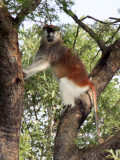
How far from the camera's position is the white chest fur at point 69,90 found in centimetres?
332

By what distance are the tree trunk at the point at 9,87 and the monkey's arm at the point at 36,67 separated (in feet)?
3.90

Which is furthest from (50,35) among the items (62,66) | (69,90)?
(69,90)

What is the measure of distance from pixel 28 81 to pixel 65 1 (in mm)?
1686

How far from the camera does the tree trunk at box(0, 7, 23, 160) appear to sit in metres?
2.03

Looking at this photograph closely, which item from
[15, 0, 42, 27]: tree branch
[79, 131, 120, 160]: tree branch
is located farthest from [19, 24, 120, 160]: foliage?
[15, 0, 42, 27]: tree branch

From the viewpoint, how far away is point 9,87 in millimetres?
2053

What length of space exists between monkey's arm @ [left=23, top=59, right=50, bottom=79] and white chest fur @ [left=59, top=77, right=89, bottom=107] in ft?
1.01

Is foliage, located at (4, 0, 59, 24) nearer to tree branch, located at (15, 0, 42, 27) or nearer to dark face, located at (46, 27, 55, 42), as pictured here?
tree branch, located at (15, 0, 42, 27)

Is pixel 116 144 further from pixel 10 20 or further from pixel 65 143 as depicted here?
pixel 10 20

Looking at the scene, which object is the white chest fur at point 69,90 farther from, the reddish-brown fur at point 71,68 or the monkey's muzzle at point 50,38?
the monkey's muzzle at point 50,38

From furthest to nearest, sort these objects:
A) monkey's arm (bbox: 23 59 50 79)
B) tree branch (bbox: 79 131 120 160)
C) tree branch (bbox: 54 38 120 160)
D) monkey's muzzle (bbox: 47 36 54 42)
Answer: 1. monkey's muzzle (bbox: 47 36 54 42)
2. monkey's arm (bbox: 23 59 50 79)
3. tree branch (bbox: 54 38 120 160)
4. tree branch (bbox: 79 131 120 160)

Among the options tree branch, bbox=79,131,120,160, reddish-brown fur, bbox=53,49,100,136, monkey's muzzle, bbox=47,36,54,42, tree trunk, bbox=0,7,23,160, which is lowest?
tree branch, bbox=79,131,120,160

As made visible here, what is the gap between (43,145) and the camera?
3.48 meters

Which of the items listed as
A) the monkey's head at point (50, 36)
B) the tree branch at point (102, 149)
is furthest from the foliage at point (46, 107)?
the tree branch at point (102, 149)
